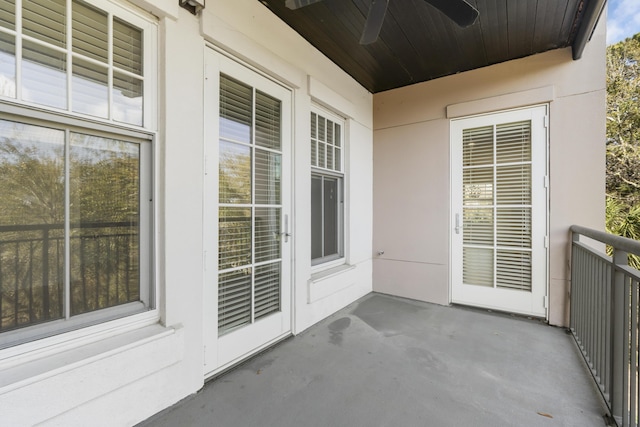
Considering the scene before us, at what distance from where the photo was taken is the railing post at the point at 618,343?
1617 millimetres

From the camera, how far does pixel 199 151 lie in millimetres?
1983

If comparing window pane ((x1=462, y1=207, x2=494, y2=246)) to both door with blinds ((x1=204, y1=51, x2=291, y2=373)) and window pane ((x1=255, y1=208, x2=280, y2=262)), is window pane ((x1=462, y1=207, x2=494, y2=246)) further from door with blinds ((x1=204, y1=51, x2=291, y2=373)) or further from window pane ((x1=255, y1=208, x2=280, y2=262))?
window pane ((x1=255, y1=208, x2=280, y2=262))

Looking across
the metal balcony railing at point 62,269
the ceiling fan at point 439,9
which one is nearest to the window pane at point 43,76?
the metal balcony railing at point 62,269

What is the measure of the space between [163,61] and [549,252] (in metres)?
4.05

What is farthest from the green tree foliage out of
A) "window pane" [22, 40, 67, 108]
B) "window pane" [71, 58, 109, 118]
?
"window pane" [22, 40, 67, 108]

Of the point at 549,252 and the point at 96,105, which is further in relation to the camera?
the point at 549,252

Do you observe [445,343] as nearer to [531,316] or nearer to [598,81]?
[531,316]

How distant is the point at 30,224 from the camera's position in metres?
1.38

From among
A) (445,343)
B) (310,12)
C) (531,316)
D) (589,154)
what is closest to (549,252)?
(531,316)

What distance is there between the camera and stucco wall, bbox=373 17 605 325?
298 cm

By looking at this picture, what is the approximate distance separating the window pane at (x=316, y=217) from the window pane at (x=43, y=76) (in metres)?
2.22

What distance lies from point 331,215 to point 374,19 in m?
2.14

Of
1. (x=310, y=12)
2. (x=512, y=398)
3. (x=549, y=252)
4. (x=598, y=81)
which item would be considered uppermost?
(x=310, y=12)

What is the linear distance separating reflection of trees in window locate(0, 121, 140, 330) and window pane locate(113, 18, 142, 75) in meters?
0.46
